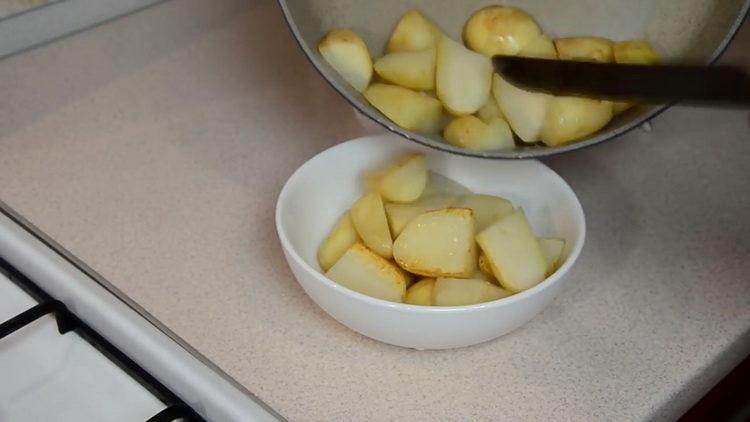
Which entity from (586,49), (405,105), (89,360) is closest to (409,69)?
(405,105)

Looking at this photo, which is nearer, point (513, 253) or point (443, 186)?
point (513, 253)

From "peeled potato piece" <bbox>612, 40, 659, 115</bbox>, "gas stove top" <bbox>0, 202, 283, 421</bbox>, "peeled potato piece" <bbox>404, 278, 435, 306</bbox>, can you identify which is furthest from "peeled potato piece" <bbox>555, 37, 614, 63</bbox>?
"gas stove top" <bbox>0, 202, 283, 421</bbox>

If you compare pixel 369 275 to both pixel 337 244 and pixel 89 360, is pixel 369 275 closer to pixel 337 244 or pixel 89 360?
pixel 337 244

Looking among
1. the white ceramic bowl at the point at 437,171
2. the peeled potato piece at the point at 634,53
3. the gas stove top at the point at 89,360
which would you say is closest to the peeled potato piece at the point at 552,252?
the white ceramic bowl at the point at 437,171

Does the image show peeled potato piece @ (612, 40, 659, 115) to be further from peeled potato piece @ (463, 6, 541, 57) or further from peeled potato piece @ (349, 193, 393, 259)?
peeled potato piece @ (349, 193, 393, 259)

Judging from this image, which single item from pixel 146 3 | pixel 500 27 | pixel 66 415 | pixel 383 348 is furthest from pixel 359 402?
pixel 146 3

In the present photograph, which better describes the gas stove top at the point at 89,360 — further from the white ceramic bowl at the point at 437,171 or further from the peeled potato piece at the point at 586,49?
the peeled potato piece at the point at 586,49
